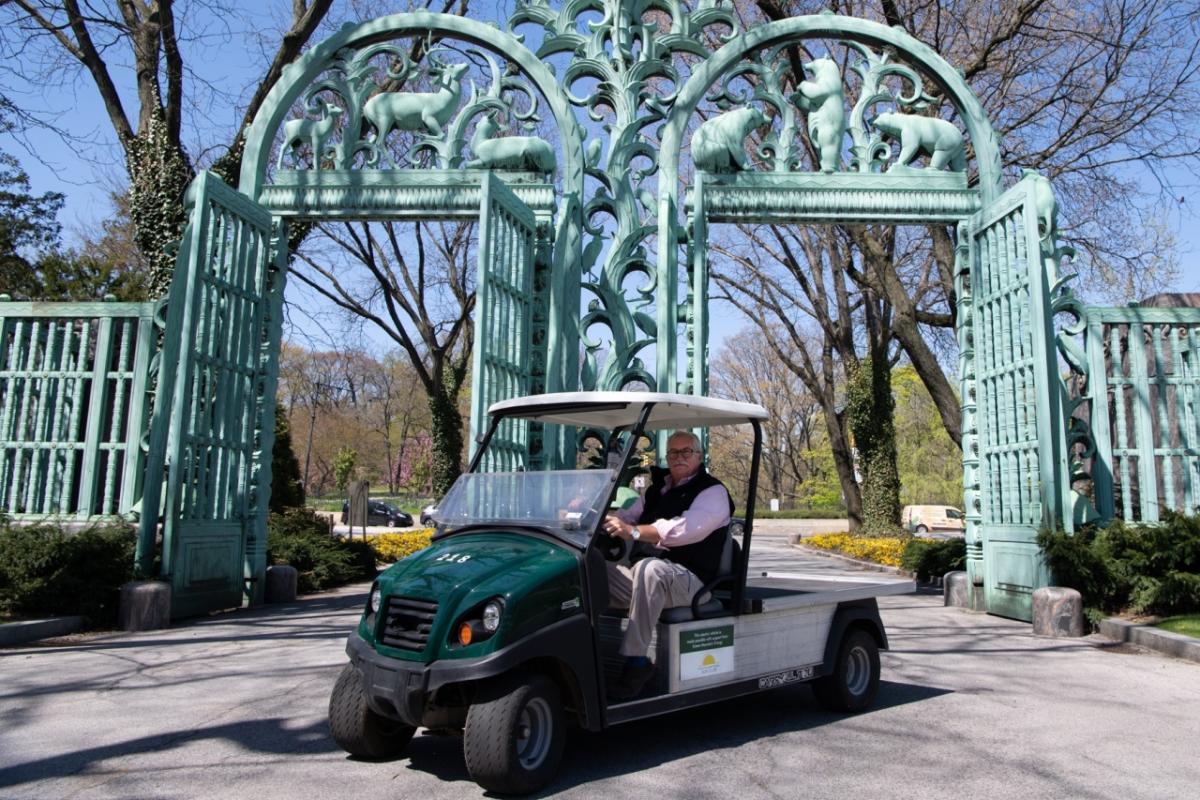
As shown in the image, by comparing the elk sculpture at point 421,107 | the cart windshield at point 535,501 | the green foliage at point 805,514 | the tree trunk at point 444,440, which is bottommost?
the green foliage at point 805,514

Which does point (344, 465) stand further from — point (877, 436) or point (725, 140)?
point (725, 140)

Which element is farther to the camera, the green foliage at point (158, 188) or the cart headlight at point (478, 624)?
the green foliage at point (158, 188)

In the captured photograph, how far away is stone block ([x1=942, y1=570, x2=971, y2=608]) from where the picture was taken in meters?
11.3

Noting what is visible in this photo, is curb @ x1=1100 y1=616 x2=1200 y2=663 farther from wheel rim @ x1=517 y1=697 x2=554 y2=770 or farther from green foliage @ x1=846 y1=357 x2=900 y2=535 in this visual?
green foliage @ x1=846 y1=357 x2=900 y2=535

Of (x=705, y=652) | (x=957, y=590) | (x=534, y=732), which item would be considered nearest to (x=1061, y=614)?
(x=957, y=590)

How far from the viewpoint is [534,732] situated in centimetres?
427

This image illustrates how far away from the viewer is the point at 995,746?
16.6ft

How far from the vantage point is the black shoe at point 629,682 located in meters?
4.68

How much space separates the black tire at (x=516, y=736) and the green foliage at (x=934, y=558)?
446 inches

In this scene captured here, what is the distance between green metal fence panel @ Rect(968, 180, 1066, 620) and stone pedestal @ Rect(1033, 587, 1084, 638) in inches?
18.8

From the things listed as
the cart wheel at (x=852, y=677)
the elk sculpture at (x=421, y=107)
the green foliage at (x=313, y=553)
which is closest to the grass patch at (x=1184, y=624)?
the cart wheel at (x=852, y=677)

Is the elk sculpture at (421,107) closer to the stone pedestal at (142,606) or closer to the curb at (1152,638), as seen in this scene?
the stone pedestal at (142,606)

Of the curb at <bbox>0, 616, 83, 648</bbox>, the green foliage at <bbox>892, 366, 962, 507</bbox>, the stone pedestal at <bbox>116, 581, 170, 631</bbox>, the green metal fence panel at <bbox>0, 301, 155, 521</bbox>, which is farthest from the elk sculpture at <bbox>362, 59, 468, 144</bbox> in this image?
the green foliage at <bbox>892, 366, 962, 507</bbox>

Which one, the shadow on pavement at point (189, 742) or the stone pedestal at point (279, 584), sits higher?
the stone pedestal at point (279, 584)
